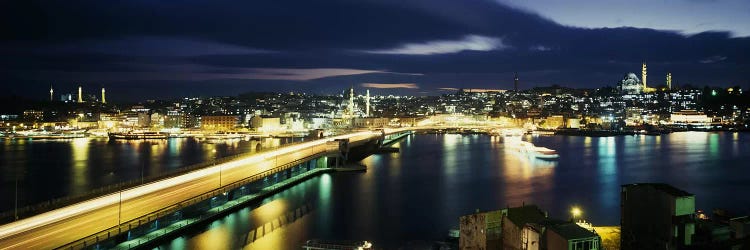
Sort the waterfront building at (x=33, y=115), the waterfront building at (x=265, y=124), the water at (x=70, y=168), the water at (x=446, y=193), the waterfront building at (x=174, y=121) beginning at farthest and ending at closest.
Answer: the waterfront building at (x=174, y=121) < the waterfront building at (x=33, y=115) < the waterfront building at (x=265, y=124) < the water at (x=70, y=168) < the water at (x=446, y=193)

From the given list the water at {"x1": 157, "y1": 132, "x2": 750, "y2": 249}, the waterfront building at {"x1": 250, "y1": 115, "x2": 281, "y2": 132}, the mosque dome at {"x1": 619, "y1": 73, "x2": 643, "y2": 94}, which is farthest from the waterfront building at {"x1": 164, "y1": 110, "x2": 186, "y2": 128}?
the mosque dome at {"x1": 619, "y1": 73, "x2": 643, "y2": 94}

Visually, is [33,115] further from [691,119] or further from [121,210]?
[691,119]

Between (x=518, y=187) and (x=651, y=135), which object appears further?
(x=651, y=135)

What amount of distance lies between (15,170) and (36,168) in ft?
2.00

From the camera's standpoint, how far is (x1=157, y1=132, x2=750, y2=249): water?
9047 millimetres

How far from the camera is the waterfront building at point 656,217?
17.6 ft

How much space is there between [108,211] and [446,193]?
763 cm

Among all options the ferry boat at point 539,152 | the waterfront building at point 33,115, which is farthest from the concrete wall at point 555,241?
the waterfront building at point 33,115

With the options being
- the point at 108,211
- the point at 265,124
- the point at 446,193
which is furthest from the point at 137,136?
the point at 108,211

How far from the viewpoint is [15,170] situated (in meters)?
18.2

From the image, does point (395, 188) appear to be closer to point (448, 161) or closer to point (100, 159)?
point (448, 161)

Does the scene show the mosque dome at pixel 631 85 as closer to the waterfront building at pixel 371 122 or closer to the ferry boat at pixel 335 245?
the waterfront building at pixel 371 122

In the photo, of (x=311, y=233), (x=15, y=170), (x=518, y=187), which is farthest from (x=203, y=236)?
(x=15, y=170)

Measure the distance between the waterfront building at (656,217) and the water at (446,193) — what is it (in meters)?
3.13
